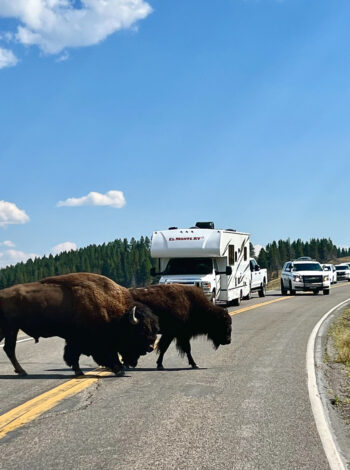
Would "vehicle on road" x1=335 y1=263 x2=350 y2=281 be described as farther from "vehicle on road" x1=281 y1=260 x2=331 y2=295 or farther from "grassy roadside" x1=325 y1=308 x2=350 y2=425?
"grassy roadside" x1=325 y1=308 x2=350 y2=425

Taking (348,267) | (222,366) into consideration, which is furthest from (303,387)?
(348,267)

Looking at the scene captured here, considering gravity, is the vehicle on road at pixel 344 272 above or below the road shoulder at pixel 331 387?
above

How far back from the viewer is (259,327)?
1778cm

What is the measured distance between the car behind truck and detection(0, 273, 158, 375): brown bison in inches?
542

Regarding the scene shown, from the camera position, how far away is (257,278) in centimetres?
3447

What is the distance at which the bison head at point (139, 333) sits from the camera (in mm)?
9773

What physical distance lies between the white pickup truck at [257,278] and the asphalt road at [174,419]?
20.8 meters

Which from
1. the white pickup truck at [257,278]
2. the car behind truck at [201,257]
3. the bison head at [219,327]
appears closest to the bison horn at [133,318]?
the bison head at [219,327]

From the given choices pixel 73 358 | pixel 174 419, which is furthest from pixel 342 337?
pixel 174 419

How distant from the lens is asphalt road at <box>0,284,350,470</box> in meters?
5.19

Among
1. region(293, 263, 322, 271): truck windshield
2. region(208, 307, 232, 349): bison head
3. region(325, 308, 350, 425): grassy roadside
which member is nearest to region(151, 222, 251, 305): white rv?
region(325, 308, 350, 425): grassy roadside

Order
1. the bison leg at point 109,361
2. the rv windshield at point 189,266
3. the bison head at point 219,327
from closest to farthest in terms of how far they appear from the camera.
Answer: the bison leg at point 109,361 < the bison head at point 219,327 < the rv windshield at point 189,266

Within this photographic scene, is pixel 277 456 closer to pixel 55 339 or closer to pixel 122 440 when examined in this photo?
pixel 122 440

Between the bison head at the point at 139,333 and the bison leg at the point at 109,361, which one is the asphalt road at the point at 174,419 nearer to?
Answer: the bison leg at the point at 109,361
